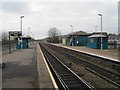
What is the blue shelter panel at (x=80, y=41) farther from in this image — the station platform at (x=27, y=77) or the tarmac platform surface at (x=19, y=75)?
the station platform at (x=27, y=77)

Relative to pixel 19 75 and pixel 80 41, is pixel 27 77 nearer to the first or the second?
pixel 19 75

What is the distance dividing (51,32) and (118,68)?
4884 inches

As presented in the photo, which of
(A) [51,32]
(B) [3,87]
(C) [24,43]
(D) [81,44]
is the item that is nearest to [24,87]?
(B) [3,87]

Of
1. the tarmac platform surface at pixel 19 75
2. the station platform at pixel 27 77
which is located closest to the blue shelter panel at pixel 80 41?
the tarmac platform surface at pixel 19 75

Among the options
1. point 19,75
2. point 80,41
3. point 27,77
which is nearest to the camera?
point 27,77

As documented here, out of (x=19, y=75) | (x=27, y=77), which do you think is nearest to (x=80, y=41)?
(x=19, y=75)

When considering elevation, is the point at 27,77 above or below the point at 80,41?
below

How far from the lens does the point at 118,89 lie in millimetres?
8570

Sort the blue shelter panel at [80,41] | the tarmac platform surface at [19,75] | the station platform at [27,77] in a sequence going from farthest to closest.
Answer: the blue shelter panel at [80,41]
the tarmac platform surface at [19,75]
the station platform at [27,77]

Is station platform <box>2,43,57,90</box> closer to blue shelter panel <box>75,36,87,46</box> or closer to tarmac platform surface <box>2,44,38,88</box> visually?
tarmac platform surface <box>2,44,38,88</box>

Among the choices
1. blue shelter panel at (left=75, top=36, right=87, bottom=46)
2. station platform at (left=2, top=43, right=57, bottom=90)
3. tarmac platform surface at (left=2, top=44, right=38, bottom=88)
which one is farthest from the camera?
blue shelter panel at (left=75, top=36, right=87, bottom=46)

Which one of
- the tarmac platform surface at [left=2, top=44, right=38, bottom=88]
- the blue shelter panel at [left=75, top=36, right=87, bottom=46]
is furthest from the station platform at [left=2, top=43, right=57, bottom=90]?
the blue shelter panel at [left=75, top=36, right=87, bottom=46]

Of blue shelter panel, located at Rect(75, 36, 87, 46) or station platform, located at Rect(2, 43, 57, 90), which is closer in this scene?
station platform, located at Rect(2, 43, 57, 90)

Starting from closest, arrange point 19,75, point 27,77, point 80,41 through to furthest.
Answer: point 27,77, point 19,75, point 80,41
